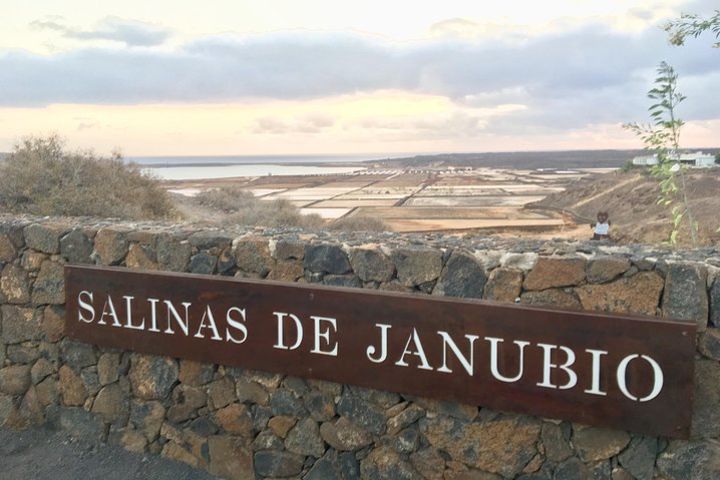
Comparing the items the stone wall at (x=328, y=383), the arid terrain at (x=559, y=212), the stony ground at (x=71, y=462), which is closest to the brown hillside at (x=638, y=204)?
the arid terrain at (x=559, y=212)

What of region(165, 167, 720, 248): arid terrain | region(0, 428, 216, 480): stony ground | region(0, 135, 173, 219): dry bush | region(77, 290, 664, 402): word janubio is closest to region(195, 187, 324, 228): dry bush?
region(165, 167, 720, 248): arid terrain

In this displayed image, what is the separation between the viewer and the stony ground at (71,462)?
3805mm

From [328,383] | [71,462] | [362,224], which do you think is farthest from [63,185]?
[328,383]

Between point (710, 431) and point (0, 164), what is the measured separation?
35.4ft

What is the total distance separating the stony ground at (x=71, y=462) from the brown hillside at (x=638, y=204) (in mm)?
7973

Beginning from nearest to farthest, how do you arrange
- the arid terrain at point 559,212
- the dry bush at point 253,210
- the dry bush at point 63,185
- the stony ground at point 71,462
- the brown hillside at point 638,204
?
the stony ground at point 71,462 → the dry bush at point 63,185 → the brown hillside at point 638,204 → the arid terrain at point 559,212 → the dry bush at point 253,210

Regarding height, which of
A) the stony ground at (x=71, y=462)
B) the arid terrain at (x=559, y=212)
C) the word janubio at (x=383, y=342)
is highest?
the word janubio at (x=383, y=342)

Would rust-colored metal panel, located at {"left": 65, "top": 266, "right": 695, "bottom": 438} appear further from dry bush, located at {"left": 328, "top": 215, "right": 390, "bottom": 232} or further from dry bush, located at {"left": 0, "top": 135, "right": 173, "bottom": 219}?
dry bush, located at {"left": 328, "top": 215, "right": 390, "bottom": 232}

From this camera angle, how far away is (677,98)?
6969 mm

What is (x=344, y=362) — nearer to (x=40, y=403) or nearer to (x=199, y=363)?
(x=199, y=363)

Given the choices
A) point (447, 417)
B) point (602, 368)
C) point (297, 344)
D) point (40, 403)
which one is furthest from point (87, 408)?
point (602, 368)

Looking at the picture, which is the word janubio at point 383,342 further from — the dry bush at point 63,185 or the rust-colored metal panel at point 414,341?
the dry bush at point 63,185

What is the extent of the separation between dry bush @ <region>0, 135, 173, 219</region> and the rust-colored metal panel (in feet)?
18.8

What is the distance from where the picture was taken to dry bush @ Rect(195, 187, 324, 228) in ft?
48.2
